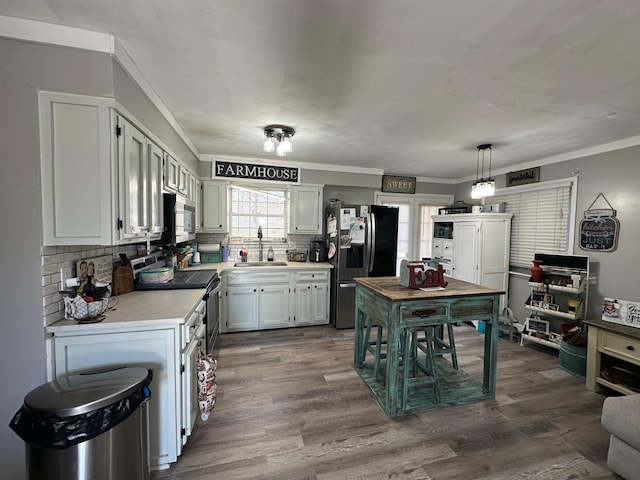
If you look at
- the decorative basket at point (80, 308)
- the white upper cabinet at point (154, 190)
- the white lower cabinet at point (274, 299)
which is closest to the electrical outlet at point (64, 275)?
the decorative basket at point (80, 308)

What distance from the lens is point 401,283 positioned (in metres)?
2.52

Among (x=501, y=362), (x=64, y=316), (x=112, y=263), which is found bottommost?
(x=501, y=362)

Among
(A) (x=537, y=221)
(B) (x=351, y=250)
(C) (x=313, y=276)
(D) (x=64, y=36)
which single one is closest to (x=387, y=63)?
A: (D) (x=64, y=36)

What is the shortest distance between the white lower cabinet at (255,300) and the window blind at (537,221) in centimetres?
354

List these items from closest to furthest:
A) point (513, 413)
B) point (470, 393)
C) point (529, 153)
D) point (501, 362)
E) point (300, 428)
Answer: point (300, 428) → point (513, 413) → point (470, 393) → point (501, 362) → point (529, 153)

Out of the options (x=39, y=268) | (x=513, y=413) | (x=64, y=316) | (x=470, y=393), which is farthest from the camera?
(x=470, y=393)

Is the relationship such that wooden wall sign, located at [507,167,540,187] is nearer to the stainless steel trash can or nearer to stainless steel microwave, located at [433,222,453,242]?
stainless steel microwave, located at [433,222,453,242]

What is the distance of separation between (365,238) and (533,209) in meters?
2.44

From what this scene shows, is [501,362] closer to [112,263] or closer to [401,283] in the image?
[401,283]

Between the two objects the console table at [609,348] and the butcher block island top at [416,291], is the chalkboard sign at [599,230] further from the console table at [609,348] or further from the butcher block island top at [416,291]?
the butcher block island top at [416,291]

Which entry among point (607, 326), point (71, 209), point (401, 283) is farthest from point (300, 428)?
point (607, 326)

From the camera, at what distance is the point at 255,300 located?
3779mm

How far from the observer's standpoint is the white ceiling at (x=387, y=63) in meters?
1.26

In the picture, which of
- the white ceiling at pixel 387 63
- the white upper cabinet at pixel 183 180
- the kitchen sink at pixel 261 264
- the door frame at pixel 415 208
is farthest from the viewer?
the door frame at pixel 415 208
